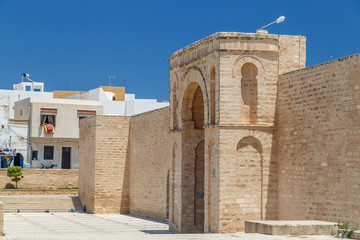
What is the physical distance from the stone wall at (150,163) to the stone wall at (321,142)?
6.09 metres

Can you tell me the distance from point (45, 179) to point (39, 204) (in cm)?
636

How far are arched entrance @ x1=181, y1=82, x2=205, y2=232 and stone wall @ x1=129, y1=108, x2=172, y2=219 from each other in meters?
2.94

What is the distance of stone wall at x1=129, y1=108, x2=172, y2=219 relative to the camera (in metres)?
19.4

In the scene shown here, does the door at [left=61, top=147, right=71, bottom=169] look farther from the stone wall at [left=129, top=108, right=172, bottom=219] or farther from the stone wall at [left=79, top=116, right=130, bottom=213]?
the stone wall at [left=129, top=108, right=172, bottom=219]

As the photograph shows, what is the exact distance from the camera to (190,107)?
15367mm

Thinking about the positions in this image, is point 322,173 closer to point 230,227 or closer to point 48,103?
point 230,227

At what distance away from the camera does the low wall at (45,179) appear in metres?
30.5

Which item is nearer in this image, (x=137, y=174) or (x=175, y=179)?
(x=175, y=179)

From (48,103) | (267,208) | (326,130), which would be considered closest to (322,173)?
(326,130)

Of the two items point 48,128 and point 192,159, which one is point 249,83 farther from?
point 48,128

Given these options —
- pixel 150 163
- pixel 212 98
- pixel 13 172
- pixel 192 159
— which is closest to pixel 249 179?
pixel 212 98

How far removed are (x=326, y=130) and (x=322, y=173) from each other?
0.79 meters

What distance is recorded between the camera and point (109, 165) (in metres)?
22.8

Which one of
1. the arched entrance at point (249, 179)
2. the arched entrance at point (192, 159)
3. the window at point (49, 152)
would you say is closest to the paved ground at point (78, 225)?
the arched entrance at point (192, 159)
